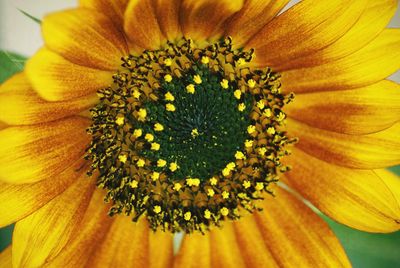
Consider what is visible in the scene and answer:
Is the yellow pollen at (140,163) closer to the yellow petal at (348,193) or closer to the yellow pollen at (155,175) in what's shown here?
the yellow pollen at (155,175)

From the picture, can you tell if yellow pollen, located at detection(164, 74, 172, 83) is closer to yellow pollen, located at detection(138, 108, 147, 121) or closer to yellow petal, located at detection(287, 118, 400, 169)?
yellow pollen, located at detection(138, 108, 147, 121)

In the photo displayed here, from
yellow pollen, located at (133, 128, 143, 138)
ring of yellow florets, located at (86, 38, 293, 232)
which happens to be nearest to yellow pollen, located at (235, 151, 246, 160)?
ring of yellow florets, located at (86, 38, 293, 232)

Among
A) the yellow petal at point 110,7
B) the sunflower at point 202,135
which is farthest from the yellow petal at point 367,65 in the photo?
the yellow petal at point 110,7

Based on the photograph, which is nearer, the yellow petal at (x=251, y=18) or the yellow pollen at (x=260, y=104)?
the yellow petal at (x=251, y=18)

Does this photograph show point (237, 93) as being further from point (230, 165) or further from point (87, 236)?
point (87, 236)

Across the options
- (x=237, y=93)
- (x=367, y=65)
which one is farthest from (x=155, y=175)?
(x=367, y=65)

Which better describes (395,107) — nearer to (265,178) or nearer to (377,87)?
(377,87)

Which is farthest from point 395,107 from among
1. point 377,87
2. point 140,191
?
point 140,191
